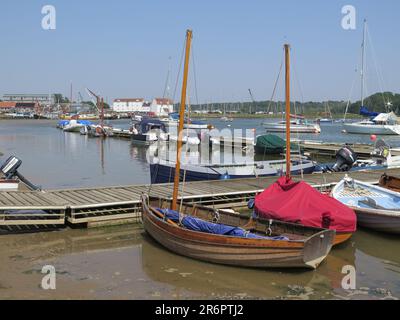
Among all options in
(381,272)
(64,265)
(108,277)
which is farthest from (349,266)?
(64,265)

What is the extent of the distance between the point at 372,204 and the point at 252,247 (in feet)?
20.4

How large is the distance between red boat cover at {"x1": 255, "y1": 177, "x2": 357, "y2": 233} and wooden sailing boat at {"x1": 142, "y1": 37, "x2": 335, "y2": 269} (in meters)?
0.68

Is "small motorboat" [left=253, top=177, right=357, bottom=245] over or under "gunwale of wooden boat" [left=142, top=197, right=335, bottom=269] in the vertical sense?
over

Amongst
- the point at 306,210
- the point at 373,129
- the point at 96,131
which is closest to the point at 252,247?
the point at 306,210

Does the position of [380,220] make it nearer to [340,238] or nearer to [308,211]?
[340,238]

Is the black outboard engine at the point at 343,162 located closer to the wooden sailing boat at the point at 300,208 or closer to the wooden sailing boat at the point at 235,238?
the wooden sailing boat at the point at 300,208

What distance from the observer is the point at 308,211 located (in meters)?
11.6

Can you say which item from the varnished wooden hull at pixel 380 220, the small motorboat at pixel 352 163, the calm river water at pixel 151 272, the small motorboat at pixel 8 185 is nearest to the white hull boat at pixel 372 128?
the small motorboat at pixel 352 163

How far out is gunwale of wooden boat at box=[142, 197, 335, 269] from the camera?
9547mm

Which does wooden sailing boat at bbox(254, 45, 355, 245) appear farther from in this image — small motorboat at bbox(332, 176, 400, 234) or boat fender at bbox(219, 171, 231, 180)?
boat fender at bbox(219, 171, 231, 180)

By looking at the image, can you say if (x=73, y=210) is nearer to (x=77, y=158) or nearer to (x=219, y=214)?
(x=219, y=214)

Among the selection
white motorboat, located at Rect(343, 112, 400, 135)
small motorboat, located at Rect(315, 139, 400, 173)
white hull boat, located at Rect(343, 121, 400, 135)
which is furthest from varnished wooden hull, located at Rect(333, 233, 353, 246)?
white hull boat, located at Rect(343, 121, 400, 135)

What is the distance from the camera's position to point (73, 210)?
43.7ft

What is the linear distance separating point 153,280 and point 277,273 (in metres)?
2.72
